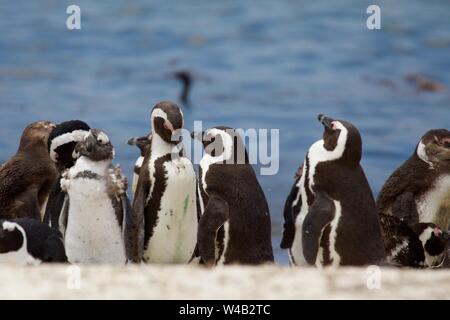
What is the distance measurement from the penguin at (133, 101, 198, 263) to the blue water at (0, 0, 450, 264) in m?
6.19

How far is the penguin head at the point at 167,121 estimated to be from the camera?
8.06 metres

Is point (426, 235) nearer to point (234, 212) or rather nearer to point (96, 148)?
point (234, 212)

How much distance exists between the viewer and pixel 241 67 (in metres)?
26.2

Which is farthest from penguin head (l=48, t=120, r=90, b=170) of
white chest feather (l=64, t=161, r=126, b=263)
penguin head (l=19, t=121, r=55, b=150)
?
white chest feather (l=64, t=161, r=126, b=263)

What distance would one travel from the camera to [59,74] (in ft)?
83.5

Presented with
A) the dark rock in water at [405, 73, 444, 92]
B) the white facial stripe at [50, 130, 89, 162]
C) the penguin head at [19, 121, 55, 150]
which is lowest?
the dark rock in water at [405, 73, 444, 92]

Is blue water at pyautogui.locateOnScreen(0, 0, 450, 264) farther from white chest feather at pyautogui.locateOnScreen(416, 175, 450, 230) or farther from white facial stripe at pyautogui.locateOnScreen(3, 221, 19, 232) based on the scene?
white facial stripe at pyautogui.locateOnScreen(3, 221, 19, 232)

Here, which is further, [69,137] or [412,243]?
[69,137]

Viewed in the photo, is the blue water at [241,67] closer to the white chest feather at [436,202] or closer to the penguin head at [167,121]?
the white chest feather at [436,202]

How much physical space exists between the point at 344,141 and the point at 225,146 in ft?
2.30

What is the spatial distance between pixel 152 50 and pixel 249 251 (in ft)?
66.4

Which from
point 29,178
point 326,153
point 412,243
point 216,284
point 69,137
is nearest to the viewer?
point 216,284

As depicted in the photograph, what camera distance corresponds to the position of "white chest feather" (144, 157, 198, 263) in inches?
316

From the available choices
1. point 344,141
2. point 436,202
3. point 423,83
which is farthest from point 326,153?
point 423,83
